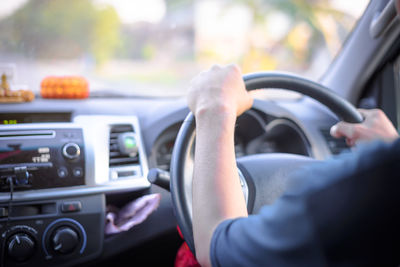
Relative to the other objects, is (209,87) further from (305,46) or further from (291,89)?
(305,46)

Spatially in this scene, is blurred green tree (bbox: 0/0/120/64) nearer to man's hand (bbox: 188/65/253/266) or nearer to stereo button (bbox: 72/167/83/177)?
stereo button (bbox: 72/167/83/177)

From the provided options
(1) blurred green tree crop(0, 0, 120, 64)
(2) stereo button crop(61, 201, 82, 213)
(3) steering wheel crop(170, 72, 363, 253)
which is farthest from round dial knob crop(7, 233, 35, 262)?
(1) blurred green tree crop(0, 0, 120, 64)

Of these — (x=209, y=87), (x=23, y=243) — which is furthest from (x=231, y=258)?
(x=23, y=243)

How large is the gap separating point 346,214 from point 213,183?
26 cm

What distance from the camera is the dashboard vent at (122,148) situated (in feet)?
4.86

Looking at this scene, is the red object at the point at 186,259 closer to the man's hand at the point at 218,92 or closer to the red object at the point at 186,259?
the red object at the point at 186,259

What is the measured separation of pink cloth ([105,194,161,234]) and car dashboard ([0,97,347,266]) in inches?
1.5

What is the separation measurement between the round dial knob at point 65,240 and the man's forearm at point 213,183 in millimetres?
722

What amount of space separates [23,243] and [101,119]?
1.72 feet

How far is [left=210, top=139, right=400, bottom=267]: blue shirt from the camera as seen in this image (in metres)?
0.53

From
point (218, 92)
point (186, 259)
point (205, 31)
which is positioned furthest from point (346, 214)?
point (205, 31)

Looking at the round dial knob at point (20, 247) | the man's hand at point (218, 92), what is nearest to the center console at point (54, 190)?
the round dial knob at point (20, 247)

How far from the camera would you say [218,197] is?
716mm

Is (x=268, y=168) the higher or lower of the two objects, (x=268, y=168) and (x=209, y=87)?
the lower
